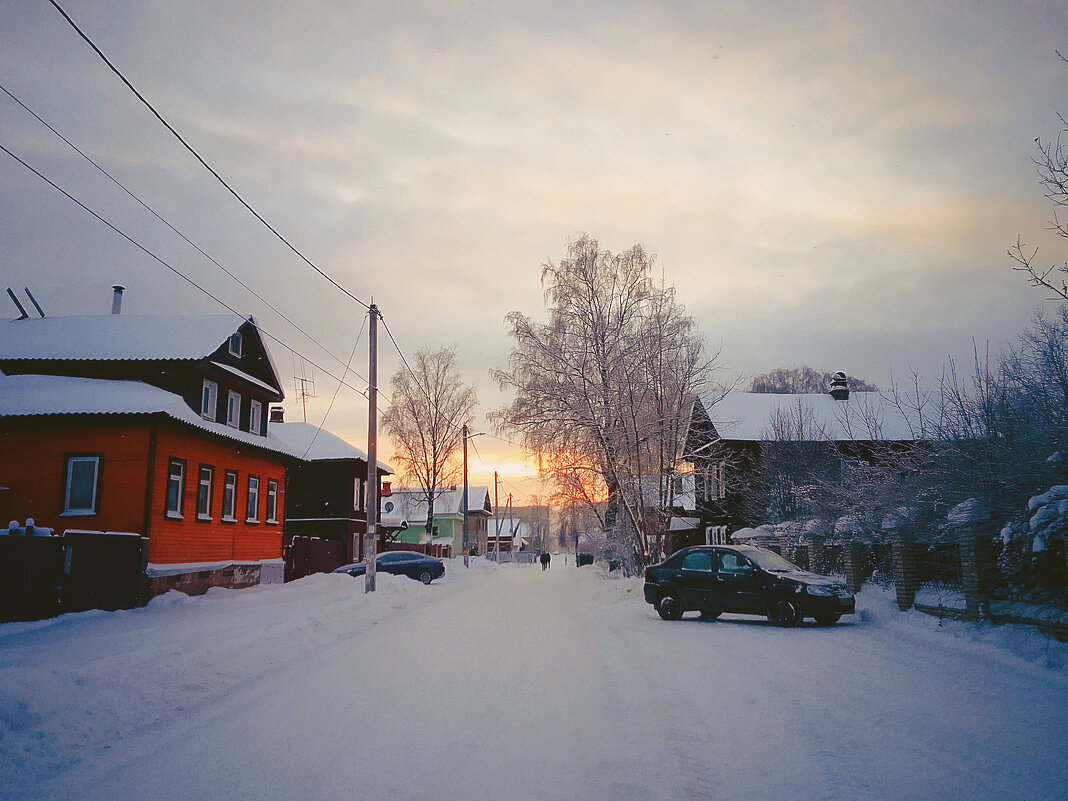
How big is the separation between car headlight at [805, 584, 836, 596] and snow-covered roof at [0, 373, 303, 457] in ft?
53.5

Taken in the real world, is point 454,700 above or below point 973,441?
below

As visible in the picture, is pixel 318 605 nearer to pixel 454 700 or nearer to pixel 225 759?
pixel 454 700

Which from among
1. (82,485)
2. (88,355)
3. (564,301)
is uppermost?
(564,301)

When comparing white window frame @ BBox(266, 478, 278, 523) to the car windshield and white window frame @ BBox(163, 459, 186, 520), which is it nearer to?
white window frame @ BBox(163, 459, 186, 520)

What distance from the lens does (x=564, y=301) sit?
30.4 m

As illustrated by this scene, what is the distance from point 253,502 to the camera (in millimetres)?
28359

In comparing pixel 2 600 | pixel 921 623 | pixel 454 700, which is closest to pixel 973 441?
pixel 921 623

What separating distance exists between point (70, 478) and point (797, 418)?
89.8 ft

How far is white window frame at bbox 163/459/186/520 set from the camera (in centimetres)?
2145

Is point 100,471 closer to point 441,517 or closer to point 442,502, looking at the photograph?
point 441,517

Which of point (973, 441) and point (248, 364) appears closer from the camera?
point (973, 441)

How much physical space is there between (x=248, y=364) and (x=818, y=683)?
82.4 ft

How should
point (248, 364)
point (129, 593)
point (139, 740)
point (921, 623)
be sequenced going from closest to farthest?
1. point (139, 740)
2. point (921, 623)
3. point (129, 593)
4. point (248, 364)

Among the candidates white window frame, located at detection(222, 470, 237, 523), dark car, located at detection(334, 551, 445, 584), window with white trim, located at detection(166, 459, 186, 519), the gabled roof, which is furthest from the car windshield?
the gabled roof
